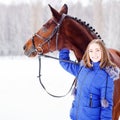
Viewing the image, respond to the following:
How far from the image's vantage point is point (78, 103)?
220cm

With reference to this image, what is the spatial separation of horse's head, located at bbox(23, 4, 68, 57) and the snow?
188cm

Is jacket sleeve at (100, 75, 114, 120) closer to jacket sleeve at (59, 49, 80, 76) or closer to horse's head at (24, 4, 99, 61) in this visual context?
jacket sleeve at (59, 49, 80, 76)

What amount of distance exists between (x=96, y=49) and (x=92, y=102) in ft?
1.13

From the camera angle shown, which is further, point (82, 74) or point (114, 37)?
point (114, 37)

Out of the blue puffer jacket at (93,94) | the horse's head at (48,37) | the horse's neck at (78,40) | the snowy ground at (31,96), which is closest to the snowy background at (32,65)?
the snowy ground at (31,96)

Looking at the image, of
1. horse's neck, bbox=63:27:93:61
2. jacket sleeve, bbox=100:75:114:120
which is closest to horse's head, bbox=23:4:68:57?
horse's neck, bbox=63:27:93:61

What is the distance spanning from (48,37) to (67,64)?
0.97 ft

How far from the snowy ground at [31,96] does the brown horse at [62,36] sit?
191 centimetres

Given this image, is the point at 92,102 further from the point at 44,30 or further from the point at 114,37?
the point at 114,37

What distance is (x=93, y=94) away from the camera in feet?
7.06

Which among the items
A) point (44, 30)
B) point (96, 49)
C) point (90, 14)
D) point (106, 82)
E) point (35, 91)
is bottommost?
point (35, 91)

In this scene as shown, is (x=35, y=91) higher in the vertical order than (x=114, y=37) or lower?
lower

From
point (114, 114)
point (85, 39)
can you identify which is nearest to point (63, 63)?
point (85, 39)

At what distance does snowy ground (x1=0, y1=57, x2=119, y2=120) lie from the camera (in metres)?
4.76
